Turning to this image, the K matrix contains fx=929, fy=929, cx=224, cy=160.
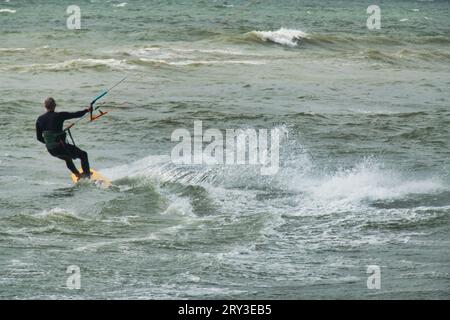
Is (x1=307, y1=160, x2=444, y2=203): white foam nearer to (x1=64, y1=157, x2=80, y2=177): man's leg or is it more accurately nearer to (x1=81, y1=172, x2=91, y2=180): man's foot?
(x1=81, y1=172, x2=91, y2=180): man's foot

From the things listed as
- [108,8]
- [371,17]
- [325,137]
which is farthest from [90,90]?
[371,17]

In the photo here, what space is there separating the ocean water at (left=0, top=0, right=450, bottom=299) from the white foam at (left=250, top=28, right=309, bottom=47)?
3801 mm

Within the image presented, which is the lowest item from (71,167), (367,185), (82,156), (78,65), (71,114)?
(367,185)

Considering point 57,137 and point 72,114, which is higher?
point 72,114

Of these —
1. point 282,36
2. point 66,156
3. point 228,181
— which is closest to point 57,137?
point 66,156

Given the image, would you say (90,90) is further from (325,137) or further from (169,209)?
(169,209)

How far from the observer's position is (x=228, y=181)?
15336 mm

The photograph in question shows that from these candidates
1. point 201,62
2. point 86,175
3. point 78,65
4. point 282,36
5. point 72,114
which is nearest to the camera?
point 72,114

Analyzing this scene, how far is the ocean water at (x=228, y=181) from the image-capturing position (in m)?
10.4

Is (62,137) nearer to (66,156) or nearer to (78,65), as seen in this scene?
(66,156)

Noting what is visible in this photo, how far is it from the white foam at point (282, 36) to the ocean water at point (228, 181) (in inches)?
150

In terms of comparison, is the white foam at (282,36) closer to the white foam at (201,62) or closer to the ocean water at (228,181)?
the ocean water at (228,181)

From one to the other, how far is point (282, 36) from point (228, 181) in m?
25.7

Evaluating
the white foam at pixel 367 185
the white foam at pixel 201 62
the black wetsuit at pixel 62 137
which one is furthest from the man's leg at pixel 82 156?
the white foam at pixel 201 62
